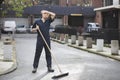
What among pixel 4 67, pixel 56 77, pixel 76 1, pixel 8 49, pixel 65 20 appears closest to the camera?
pixel 56 77

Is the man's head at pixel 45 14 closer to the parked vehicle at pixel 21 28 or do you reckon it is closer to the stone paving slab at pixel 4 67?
the stone paving slab at pixel 4 67

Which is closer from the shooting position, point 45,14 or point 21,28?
point 45,14

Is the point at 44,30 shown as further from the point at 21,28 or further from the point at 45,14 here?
the point at 21,28

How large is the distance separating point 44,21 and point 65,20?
57834 mm

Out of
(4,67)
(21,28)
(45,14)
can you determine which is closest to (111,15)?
(21,28)

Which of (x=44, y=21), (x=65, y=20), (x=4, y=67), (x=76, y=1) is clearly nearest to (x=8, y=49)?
(x=4, y=67)

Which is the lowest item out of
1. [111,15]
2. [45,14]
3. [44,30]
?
[111,15]

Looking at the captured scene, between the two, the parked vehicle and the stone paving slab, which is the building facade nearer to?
the parked vehicle

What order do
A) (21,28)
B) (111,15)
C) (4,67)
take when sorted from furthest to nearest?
(21,28)
(111,15)
(4,67)

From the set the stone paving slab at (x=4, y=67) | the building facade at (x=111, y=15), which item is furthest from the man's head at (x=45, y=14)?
the building facade at (x=111, y=15)

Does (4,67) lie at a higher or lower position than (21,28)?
higher

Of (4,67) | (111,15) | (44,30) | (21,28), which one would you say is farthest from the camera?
(21,28)

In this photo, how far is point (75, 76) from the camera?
11906mm

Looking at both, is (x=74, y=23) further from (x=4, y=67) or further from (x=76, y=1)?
(x=4, y=67)
